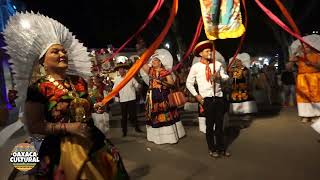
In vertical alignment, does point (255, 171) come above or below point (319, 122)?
below

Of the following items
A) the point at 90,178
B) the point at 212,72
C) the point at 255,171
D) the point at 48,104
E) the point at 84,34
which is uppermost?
the point at 84,34

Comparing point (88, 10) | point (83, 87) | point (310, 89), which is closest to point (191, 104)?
point (310, 89)

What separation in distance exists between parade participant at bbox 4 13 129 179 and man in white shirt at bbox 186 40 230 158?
12.3 ft

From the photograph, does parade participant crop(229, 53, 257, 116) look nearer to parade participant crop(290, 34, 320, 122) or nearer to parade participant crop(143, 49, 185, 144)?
parade participant crop(290, 34, 320, 122)

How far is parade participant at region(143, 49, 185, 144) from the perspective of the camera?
28.1ft

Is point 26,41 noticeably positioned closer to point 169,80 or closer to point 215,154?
point 215,154

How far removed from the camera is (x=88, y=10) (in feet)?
103

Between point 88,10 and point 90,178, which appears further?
point 88,10

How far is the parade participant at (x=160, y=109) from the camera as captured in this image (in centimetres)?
857

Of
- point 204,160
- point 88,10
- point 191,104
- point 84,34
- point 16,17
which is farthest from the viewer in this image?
point 84,34

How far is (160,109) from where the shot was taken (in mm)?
8648

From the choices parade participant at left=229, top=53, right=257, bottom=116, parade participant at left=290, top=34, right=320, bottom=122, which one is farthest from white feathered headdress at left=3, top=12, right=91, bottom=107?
parade participant at left=229, top=53, right=257, bottom=116

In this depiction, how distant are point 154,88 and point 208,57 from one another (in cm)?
201

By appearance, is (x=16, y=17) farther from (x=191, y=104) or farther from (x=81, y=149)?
(x=191, y=104)
